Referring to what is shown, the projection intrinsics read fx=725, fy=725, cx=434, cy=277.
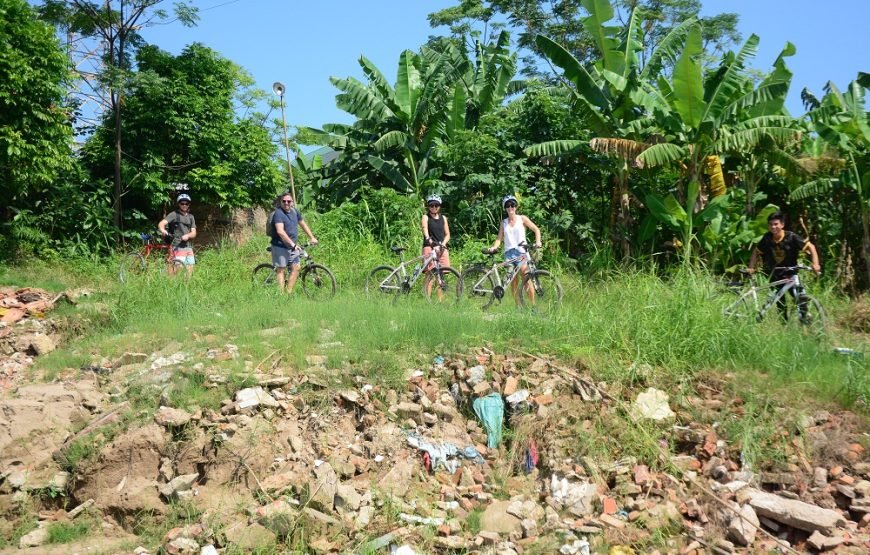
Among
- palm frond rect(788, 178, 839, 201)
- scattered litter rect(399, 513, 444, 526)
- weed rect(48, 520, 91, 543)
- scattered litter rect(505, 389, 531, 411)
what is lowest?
weed rect(48, 520, 91, 543)

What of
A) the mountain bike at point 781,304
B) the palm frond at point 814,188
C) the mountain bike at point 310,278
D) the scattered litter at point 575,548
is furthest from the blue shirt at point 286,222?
the palm frond at point 814,188

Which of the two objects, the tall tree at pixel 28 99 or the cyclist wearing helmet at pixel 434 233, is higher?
the tall tree at pixel 28 99

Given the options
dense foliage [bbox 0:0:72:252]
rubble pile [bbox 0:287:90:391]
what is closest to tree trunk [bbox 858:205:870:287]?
rubble pile [bbox 0:287:90:391]

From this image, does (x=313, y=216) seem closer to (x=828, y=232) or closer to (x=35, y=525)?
(x=828, y=232)

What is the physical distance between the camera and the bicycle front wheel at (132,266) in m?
12.7

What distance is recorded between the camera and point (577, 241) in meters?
14.3

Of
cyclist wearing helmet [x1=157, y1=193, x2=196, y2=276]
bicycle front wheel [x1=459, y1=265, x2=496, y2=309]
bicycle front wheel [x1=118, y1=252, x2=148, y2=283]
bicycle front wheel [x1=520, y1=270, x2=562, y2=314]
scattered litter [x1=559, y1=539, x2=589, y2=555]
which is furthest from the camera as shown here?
bicycle front wheel [x1=118, y1=252, x2=148, y2=283]

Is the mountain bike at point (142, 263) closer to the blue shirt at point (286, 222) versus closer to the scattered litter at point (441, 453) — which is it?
the blue shirt at point (286, 222)

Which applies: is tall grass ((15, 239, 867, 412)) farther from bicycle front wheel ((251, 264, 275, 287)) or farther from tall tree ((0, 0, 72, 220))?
tall tree ((0, 0, 72, 220))

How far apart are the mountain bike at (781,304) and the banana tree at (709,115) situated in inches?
111

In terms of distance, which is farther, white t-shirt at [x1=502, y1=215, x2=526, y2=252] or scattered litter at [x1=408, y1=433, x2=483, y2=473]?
white t-shirt at [x1=502, y1=215, x2=526, y2=252]

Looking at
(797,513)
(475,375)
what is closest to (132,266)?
(475,375)

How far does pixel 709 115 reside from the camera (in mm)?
11477

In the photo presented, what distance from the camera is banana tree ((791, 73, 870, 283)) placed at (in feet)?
38.9
